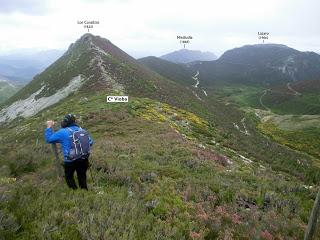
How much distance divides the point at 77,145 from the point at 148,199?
8.42ft

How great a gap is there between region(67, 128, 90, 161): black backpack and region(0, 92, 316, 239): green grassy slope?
37.8 inches

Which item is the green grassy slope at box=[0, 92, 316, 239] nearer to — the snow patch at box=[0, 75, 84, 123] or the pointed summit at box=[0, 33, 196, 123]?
the pointed summit at box=[0, 33, 196, 123]

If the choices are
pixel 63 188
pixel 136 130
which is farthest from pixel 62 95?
pixel 63 188

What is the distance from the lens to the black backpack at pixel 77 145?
10.6 metres

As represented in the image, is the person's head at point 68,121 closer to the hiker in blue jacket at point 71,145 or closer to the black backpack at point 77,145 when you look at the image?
the hiker in blue jacket at point 71,145

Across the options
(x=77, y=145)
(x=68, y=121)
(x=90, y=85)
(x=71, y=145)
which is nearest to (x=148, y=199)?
(x=77, y=145)

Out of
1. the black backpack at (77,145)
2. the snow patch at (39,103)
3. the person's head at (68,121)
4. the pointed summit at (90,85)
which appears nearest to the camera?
the black backpack at (77,145)

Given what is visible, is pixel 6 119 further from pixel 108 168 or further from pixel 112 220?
pixel 112 220

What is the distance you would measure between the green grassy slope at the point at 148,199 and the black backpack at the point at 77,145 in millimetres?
960

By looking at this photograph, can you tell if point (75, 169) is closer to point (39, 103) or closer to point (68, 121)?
point (68, 121)

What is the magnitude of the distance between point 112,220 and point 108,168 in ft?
19.8

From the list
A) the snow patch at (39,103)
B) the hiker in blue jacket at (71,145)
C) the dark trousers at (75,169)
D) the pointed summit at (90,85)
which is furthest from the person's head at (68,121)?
the snow patch at (39,103)

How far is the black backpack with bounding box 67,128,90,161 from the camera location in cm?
1058

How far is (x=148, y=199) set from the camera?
1144cm
